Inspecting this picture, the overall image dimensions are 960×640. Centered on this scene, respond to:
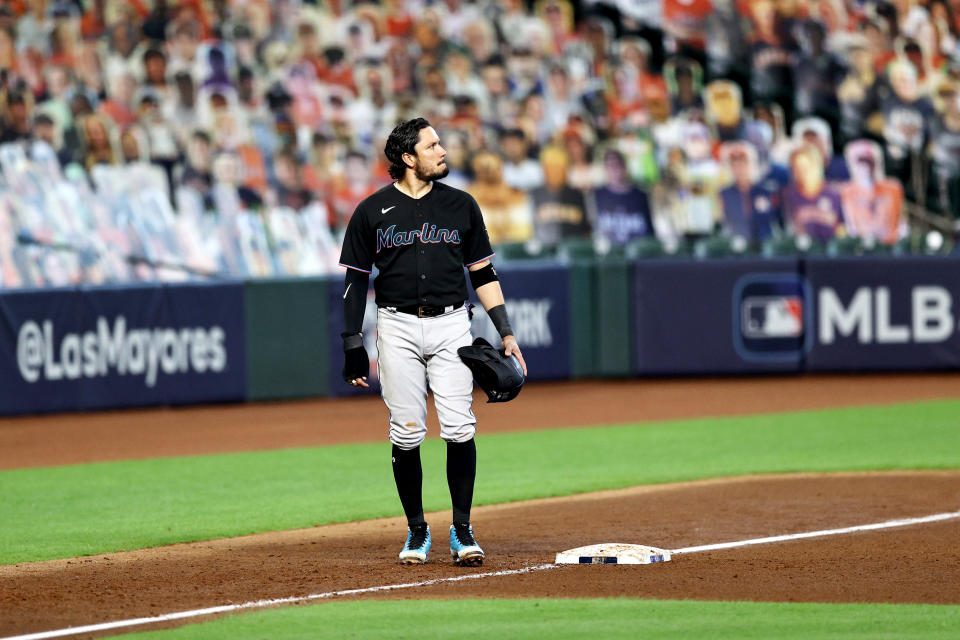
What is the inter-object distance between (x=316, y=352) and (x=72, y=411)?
2.58 metres

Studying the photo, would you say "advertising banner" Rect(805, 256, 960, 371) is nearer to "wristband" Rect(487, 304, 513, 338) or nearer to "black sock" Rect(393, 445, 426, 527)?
"wristband" Rect(487, 304, 513, 338)

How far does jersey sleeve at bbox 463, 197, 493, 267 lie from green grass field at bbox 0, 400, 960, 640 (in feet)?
5.74

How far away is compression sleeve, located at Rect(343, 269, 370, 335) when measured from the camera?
6.86 metres

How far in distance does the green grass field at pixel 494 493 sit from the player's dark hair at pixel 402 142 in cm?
204

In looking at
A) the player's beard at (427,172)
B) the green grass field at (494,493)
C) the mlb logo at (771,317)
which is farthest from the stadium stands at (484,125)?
the player's beard at (427,172)

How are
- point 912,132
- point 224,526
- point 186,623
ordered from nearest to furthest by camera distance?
point 186,623
point 224,526
point 912,132

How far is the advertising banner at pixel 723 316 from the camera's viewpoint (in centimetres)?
1714

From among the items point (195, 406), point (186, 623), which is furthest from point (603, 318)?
point (186, 623)

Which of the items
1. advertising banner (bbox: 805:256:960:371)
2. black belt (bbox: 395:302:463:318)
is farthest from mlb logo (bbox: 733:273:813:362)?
black belt (bbox: 395:302:463:318)

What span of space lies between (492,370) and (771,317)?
11008 mm

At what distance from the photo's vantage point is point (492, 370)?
21.8ft

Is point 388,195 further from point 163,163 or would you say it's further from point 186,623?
point 163,163

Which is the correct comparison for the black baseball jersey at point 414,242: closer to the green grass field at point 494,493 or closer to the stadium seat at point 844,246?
the green grass field at point 494,493

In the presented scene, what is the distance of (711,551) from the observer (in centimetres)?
722
